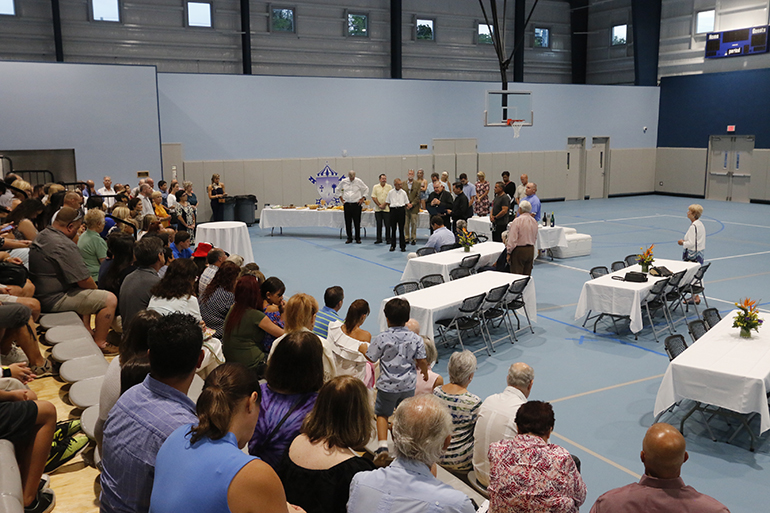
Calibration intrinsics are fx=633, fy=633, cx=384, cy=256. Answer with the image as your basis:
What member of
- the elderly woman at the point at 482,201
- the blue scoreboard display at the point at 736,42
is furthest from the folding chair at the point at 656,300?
the blue scoreboard display at the point at 736,42

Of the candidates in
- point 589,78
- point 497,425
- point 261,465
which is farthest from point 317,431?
point 589,78

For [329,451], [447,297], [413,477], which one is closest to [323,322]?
[447,297]

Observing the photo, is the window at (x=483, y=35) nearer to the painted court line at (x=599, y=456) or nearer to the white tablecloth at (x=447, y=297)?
the white tablecloth at (x=447, y=297)

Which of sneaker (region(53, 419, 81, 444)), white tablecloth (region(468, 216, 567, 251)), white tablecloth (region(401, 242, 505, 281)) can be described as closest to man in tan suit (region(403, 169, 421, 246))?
white tablecloth (region(468, 216, 567, 251))

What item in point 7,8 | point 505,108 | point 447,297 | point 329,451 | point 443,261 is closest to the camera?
point 329,451

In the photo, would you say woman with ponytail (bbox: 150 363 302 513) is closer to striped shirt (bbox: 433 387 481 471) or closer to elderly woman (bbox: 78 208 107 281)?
striped shirt (bbox: 433 387 481 471)

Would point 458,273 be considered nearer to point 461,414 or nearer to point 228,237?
point 461,414

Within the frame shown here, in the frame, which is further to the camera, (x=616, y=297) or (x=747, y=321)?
(x=616, y=297)

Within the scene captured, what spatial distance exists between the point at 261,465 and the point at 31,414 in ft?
6.50

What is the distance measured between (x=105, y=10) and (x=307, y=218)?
9033 millimetres

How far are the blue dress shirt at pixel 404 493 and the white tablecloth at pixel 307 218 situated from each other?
13.4 metres

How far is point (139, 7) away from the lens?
18969mm

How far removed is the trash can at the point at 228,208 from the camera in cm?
1778

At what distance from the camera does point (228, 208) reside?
1795cm
